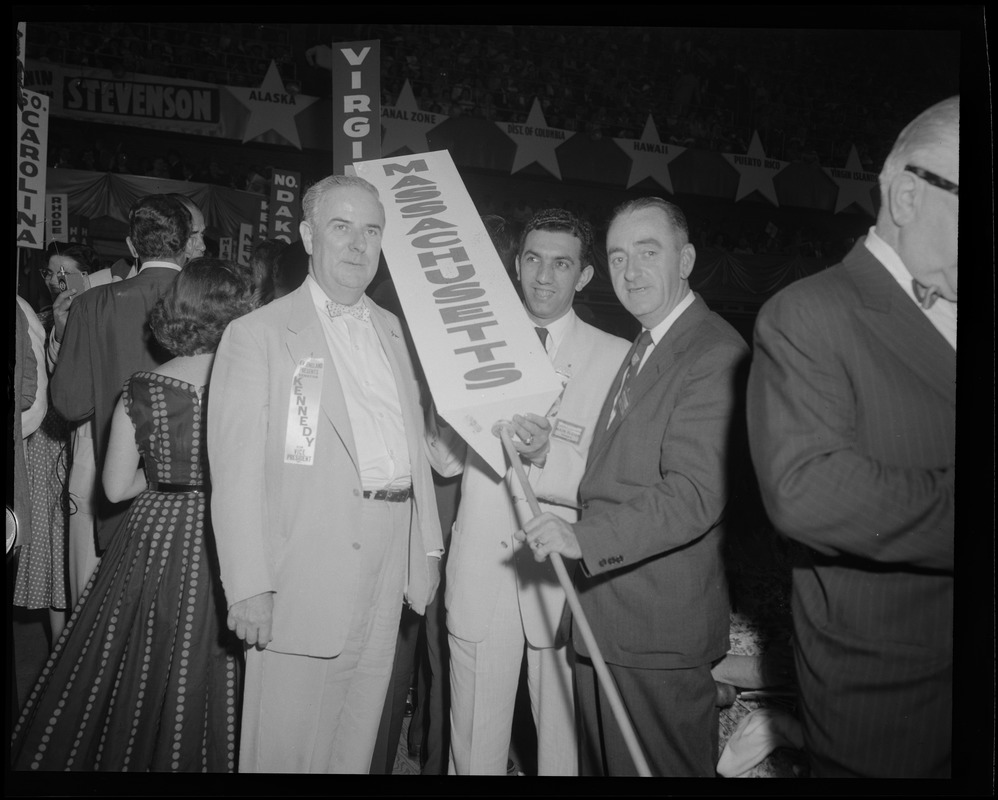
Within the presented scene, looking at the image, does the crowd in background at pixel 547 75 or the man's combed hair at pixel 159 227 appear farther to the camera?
the crowd in background at pixel 547 75

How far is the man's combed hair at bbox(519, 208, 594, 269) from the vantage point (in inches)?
88.7

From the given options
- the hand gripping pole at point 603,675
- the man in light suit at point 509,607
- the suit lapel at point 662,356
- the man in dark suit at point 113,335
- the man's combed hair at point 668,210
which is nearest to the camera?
the hand gripping pole at point 603,675

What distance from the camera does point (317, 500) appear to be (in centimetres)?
185

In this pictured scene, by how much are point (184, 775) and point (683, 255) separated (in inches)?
75.1

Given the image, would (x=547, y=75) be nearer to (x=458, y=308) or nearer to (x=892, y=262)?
(x=458, y=308)

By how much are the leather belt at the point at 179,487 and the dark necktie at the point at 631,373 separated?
3.88 feet

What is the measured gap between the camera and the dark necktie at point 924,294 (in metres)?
1.41

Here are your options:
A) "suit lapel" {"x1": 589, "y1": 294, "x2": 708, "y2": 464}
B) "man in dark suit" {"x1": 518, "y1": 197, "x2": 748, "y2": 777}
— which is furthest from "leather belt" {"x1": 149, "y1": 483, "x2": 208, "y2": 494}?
"suit lapel" {"x1": 589, "y1": 294, "x2": 708, "y2": 464}

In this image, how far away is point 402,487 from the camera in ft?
6.47

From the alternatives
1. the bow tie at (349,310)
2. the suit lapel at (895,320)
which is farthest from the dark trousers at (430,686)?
the suit lapel at (895,320)

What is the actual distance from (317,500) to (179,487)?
51 centimetres

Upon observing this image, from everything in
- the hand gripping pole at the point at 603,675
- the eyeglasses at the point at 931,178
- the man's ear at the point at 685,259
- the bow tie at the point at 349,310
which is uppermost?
the eyeglasses at the point at 931,178

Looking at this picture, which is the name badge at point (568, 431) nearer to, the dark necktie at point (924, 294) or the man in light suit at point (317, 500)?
the man in light suit at point (317, 500)

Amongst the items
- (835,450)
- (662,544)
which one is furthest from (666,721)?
(835,450)
